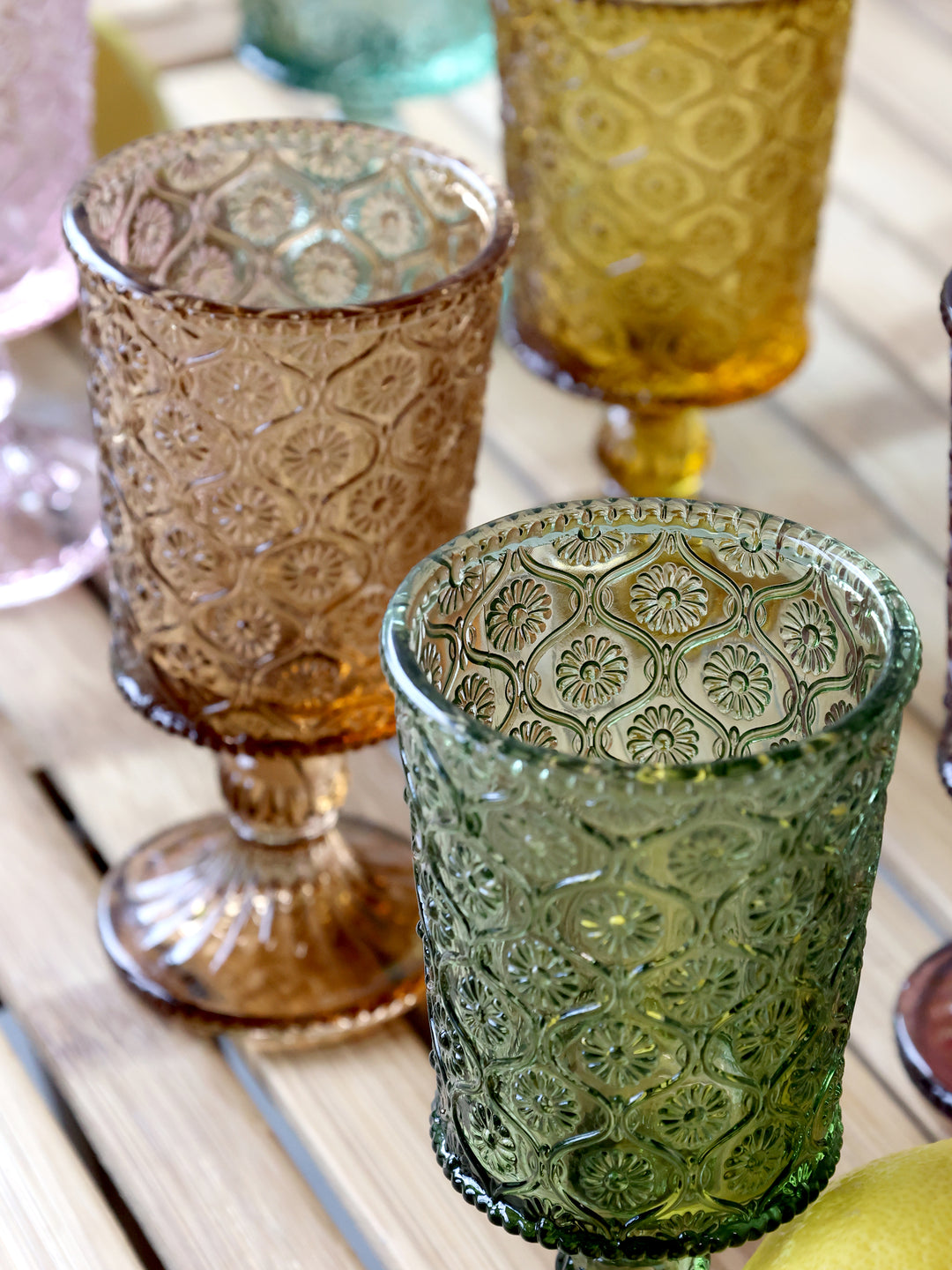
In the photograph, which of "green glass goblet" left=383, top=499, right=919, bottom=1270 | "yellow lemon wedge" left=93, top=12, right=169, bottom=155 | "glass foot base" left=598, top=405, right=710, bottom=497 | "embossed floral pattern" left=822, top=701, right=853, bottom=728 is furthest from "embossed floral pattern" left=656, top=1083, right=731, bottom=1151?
"yellow lemon wedge" left=93, top=12, right=169, bottom=155

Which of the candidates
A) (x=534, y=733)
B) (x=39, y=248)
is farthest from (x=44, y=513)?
(x=534, y=733)

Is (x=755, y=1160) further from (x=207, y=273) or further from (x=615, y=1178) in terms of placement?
(x=207, y=273)

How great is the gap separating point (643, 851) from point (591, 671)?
12 cm

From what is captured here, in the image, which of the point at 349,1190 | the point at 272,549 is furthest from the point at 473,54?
the point at 349,1190

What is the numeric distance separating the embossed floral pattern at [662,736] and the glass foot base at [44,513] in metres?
0.47

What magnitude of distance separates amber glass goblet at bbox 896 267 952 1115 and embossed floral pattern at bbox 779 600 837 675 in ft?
0.49

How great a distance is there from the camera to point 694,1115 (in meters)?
0.47

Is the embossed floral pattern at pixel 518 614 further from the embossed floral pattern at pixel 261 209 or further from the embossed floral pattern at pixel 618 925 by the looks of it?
the embossed floral pattern at pixel 261 209

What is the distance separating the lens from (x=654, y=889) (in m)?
0.44

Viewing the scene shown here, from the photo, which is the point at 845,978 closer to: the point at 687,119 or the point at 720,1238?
the point at 720,1238

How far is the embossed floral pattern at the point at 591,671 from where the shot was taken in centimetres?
54

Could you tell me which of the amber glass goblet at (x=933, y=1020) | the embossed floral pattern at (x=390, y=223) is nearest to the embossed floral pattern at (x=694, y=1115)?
the amber glass goblet at (x=933, y=1020)

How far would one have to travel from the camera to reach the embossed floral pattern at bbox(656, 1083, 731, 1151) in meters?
0.47

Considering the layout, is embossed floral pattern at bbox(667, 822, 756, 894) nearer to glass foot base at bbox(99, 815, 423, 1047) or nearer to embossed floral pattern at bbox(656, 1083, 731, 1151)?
embossed floral pattern at bbox(656, 1083, 731, 1151)
